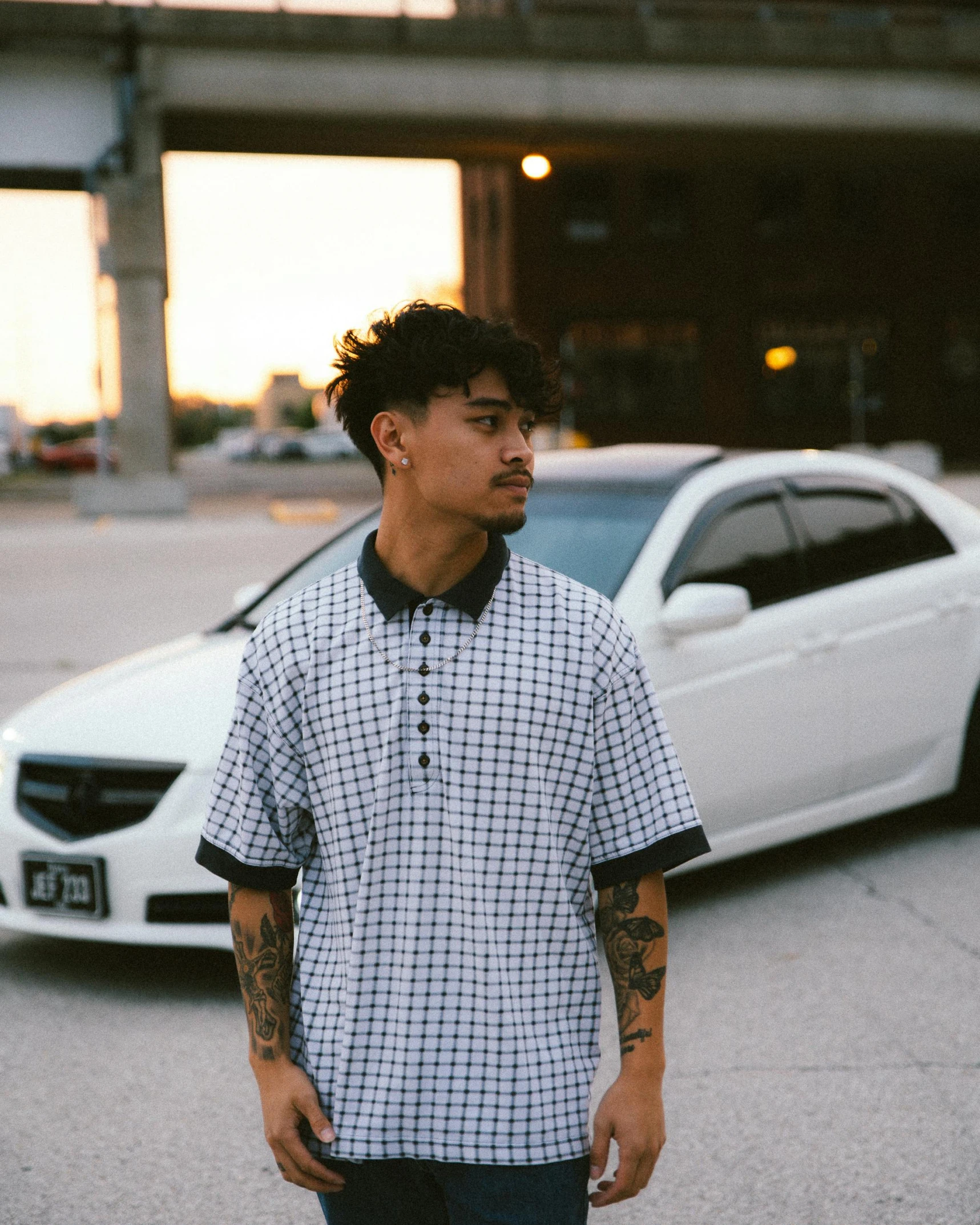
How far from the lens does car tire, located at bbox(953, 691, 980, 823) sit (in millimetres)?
5688

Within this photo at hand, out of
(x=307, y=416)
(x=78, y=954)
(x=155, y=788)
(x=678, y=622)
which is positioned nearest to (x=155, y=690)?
(x=155, y=788)

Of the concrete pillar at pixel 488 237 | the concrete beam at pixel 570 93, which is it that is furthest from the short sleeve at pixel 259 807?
the concrete pillar at pixel 488 237

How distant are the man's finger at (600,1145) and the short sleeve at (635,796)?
0.29 m

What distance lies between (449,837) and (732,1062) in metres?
2.29

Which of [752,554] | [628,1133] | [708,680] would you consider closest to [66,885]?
[708,680]

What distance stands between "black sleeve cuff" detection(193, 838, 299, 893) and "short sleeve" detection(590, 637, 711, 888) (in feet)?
1.34

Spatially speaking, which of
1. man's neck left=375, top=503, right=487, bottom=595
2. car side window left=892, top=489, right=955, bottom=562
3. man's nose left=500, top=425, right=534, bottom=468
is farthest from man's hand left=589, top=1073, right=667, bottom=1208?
car side window left=892, top=489, right=955, bottom=562

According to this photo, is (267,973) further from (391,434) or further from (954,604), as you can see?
(954,604)

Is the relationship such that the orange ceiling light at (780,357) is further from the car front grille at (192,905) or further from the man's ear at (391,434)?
the man's ear at (391,434)

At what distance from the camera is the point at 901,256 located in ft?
129

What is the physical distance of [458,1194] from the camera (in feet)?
5.63

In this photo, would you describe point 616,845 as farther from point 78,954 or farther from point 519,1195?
point 78,954

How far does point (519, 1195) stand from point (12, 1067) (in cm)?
254

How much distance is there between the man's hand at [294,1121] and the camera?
1.73 m
